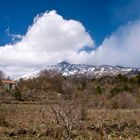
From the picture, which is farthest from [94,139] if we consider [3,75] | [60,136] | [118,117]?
[3,75]

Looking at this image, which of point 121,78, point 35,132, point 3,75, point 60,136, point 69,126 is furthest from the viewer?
point 3,75

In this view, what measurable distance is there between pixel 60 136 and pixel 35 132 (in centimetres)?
287

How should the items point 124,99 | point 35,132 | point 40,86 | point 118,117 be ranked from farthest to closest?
point 40,86 → point 124,99 → point 118,117 → point 35,132

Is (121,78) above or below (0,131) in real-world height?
above

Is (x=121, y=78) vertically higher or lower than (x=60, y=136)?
higher

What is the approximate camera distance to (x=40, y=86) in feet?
345

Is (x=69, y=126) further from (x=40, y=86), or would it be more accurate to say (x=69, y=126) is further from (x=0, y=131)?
(x=40, y=86)

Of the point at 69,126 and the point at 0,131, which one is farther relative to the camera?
the point at 0,131

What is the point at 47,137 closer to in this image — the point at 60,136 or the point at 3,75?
the point at 60,136

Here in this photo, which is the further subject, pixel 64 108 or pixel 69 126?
pixel 64 108

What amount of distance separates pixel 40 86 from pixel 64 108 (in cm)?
9089

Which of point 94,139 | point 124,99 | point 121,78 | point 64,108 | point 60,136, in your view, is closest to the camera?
point 64,108

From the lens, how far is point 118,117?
1190 inches

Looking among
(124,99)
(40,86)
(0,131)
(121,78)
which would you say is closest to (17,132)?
(0,131)
